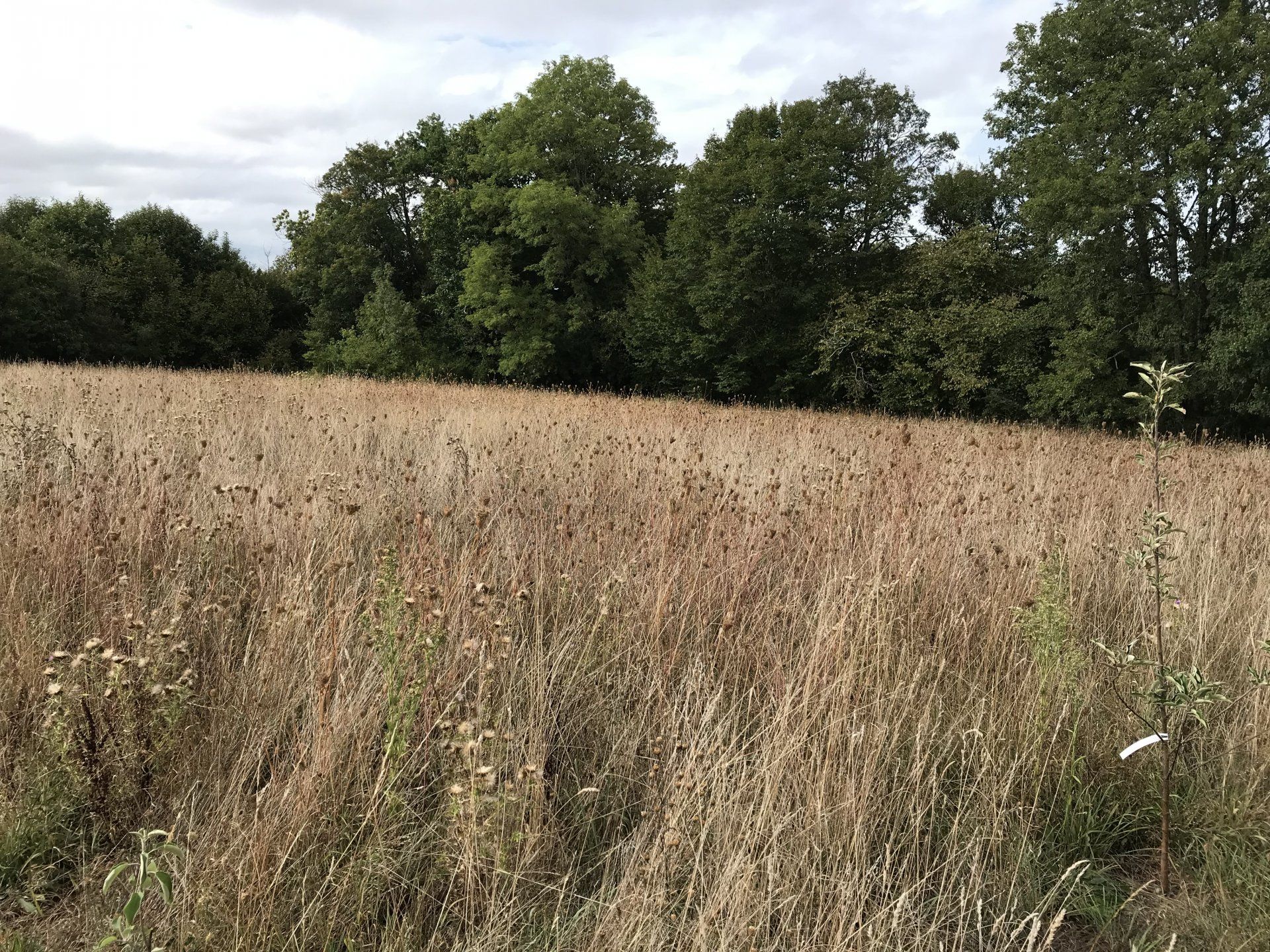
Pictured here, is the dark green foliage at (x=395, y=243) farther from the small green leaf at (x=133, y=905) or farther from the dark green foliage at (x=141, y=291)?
the small green leaf at (x=133, y=905)

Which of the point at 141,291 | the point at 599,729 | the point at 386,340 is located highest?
the point at 141,291

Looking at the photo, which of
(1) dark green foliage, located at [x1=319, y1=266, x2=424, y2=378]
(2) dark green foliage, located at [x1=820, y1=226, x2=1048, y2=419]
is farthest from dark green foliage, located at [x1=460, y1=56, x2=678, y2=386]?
(2) dark green foliage, located at [x1=820, y1=226, x2=1048, y2=419]

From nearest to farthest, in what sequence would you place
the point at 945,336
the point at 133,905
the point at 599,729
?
1. the point at 133,905
2. the point at 599,729
3. the point at 945,336

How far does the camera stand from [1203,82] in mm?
17500

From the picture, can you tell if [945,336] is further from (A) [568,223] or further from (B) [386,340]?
(B) [386,340]

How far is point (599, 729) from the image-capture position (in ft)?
9.03

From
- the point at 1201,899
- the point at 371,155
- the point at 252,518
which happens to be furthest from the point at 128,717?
the point at 371,155

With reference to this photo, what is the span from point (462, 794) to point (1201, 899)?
2.10 m

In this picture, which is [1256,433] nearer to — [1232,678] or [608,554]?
[1232,678]

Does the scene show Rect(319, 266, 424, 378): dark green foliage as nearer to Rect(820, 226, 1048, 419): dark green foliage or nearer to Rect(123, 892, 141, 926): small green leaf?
Rect(820, 226, 1048, 419): dark green foliage

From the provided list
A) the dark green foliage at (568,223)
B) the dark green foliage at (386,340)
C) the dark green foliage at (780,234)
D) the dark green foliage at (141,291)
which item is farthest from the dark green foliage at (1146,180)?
the dark green foliage at (141,291)

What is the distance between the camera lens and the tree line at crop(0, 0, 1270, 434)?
1808 centimetres

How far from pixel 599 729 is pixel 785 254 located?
23.7m

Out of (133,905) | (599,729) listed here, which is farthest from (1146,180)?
(133,905)
